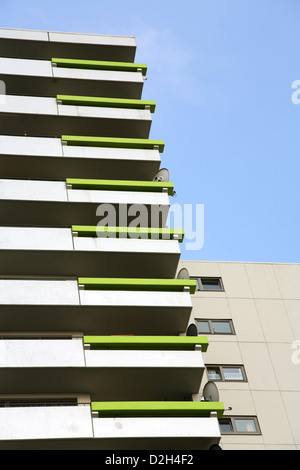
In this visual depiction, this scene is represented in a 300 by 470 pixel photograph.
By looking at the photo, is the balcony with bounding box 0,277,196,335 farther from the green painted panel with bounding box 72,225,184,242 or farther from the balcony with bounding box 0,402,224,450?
the balcony with bounding box 0,402,224,450

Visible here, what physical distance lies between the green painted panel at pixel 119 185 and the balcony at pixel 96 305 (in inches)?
206

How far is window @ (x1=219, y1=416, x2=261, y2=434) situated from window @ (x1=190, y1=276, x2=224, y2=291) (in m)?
6.38

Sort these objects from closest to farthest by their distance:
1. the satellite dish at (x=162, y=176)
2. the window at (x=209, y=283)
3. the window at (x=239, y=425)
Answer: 1. the window at (x=239, y=425)
2. the window at (x=209, y=283)
3. the satellite dish at (x=162, y=176)

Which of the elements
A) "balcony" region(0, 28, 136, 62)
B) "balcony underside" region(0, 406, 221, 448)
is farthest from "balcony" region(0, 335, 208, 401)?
"balcony" region(0, 28, 136, 62)

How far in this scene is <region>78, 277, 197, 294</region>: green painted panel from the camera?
2633 centimetres

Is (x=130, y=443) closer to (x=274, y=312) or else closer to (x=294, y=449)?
(x=294, y=449)

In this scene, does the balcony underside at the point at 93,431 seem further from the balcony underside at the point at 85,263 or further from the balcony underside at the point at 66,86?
the balcony underside at the point at 66,86

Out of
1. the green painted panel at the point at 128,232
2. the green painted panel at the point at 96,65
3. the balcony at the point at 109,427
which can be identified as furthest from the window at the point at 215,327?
the green painted panel at the point at 96,65

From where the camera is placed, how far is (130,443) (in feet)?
73.0

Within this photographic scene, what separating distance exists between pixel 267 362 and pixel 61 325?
8.08 metres

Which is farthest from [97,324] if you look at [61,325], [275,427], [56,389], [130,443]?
[275,427]

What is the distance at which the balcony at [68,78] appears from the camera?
36.8 m

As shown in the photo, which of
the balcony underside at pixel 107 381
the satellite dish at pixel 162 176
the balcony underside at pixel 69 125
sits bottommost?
the balcony underside at pixel 107 381

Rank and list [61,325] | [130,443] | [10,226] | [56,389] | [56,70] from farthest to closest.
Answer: [56,70] → [10,226] → [61,325] → [56,389] → [130,443]
